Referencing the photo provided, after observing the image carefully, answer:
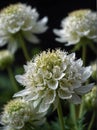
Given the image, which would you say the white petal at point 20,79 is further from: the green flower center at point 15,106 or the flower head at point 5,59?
the flower head at point 5,59

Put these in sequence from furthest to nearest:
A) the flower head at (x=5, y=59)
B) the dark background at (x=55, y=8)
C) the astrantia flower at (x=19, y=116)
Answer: the dark background at (x=55, y=8)
the flower head at (x=5, y=59)
the astrantia flower at (x=19, y=116)

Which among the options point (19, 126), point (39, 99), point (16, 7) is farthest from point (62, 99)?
point (16, 7)

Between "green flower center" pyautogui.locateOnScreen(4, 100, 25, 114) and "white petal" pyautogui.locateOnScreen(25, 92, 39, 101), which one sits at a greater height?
"green flower center" pyautogui.locateOnScreen(4, 100, 25, 114)

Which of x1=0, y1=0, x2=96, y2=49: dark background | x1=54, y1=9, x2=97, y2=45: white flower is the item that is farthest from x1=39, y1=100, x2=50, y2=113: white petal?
x1=0, y1=0, x2=96, y2=49: dark background

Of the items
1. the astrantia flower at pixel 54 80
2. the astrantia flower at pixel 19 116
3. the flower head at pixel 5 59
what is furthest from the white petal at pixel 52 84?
the flower head at pixel 5 59

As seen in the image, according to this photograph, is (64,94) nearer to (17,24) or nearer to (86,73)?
(86,73)

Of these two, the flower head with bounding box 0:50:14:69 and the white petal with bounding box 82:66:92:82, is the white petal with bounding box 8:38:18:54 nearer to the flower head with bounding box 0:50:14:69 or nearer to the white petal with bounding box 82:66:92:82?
the flower head with bounding box 0:50:14:69
